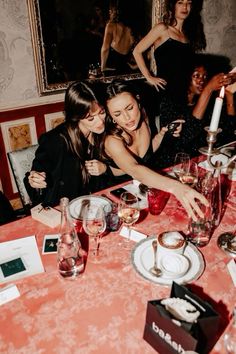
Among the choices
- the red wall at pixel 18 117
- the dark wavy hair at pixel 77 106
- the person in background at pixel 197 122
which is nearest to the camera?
the dark wavy hair at pixel 77 106

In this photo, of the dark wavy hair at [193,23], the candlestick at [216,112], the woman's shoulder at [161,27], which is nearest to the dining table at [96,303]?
the candlestick at [216,112]

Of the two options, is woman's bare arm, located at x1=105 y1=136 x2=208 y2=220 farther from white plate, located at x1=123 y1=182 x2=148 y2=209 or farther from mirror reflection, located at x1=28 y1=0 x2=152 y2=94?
mirror reflection, located at x1=28 y1=0 x2=152 y2=94

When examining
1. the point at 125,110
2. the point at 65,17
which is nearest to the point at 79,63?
the point at 65,17

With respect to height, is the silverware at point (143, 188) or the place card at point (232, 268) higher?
the silverware at point (143, 188)

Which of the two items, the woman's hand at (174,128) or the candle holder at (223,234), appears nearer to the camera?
the candle holder at (223,234)

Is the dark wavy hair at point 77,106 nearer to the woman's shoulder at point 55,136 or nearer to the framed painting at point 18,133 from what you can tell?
the woman's shoulder at point 55,136

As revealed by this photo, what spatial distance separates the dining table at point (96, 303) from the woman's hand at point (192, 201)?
0.54ft

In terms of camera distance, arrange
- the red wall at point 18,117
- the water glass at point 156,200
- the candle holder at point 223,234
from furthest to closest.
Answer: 1. the red wall at point 18,117
2. the water glass at point 156,200
3. the candle holder at point 223,234

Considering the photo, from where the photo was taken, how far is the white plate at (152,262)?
51.7 inches

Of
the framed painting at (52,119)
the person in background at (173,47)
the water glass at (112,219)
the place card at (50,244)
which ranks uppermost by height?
the person in background at (173,47)

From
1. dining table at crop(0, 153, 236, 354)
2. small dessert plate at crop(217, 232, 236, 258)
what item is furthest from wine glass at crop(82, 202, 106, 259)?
small dessert plate at crop(217, 232, 236, 258)

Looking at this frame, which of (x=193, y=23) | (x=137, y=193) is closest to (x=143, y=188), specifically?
(x=137, y=193)

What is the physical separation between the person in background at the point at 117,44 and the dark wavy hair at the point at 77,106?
5.81 ft

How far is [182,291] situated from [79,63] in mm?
3140
